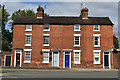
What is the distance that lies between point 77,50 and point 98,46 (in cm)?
392

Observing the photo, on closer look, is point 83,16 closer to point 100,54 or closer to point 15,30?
point 100,54

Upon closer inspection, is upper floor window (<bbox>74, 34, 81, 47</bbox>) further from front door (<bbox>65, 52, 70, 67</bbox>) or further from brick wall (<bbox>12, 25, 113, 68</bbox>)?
front door (<bbox>65, 52, 70, 67</bbox>)

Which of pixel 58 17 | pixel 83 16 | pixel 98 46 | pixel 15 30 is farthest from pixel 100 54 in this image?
pixel 15 30

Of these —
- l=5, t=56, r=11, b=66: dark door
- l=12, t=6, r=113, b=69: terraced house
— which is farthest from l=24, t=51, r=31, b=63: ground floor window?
l=5, t=56, r=11, b=66: dark door

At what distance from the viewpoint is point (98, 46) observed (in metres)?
28.7

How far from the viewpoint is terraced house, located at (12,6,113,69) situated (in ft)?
92.9

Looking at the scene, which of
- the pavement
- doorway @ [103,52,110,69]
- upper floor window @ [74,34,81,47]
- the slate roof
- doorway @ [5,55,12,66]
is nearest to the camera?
the pavement

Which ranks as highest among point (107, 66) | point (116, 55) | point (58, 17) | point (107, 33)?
point (58, 17)

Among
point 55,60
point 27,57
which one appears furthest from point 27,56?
point 55,60

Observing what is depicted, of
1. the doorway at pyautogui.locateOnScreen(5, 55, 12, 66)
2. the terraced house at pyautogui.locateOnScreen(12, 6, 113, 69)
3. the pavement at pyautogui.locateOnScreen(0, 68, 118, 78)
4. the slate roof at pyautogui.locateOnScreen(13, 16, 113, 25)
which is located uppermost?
the slate roof at pyautogui.locateOnScreen(13, 16, 113, 25)

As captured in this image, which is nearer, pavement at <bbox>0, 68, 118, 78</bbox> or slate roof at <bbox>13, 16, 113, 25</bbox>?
pavement at <bbox>0, 68, 118, 78</bbox>

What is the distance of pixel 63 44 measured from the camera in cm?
2884

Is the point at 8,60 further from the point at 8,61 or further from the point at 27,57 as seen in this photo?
the point at 27,57

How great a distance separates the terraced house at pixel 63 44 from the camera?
28.3 meters
